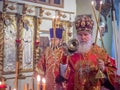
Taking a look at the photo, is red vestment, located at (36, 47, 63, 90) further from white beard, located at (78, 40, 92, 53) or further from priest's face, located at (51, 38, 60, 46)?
white beard, located at (78, 40, 92, 53)

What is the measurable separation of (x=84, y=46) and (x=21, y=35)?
2271 mm

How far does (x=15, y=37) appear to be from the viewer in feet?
16.3

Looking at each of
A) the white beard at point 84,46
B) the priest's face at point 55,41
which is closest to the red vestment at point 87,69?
the white beard at point 84,46

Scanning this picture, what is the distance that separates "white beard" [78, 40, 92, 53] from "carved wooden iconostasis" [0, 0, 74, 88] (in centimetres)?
183

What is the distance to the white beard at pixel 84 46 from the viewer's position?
119 inches

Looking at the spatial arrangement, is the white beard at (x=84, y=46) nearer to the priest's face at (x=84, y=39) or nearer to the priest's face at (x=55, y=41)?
the priest's face at (x=84, y=39)

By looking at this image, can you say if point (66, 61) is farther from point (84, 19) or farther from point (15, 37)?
point (15, 37)

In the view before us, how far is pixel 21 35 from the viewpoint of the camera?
5070mm

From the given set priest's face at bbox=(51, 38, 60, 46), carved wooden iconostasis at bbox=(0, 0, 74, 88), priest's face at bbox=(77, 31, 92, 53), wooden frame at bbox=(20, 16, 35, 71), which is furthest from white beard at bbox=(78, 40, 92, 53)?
wooden frame at bbox=(20, 16, 35, 71)

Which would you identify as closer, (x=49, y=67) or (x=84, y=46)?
(x=84, y=46)

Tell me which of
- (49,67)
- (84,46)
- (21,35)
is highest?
(21,35)

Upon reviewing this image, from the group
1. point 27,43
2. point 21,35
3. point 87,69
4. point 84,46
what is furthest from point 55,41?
point 27,43

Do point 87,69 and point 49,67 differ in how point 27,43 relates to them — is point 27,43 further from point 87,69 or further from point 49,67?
point 87,69

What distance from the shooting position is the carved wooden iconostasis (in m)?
4.75
